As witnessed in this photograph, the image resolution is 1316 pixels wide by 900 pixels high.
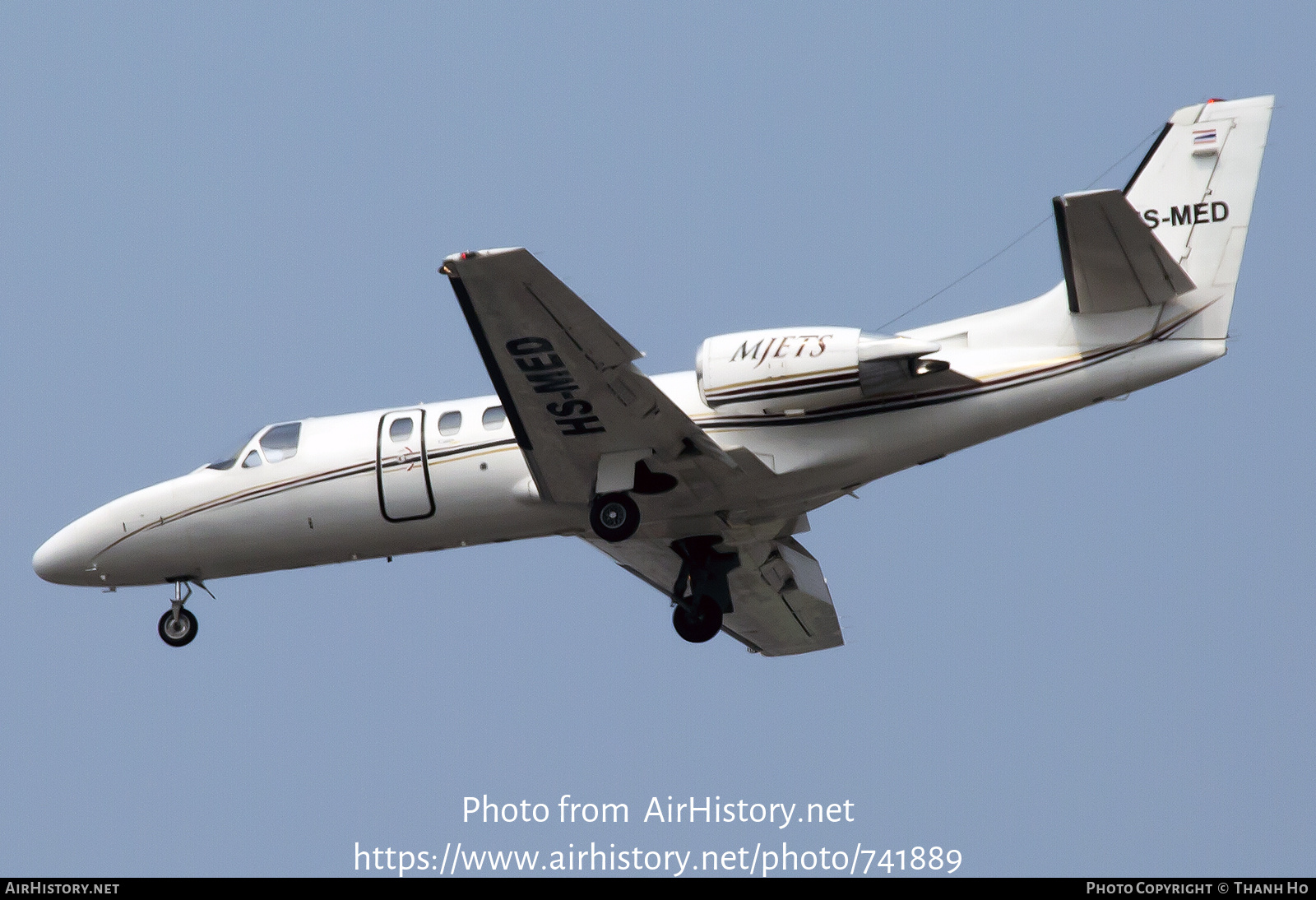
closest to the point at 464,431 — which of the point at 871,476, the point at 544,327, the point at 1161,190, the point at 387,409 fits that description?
the point at 387,409

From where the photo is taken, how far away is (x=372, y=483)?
22266 millimetres

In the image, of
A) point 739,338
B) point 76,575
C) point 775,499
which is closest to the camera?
point 739,338

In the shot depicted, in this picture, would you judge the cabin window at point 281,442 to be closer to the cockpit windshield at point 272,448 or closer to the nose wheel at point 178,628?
the cockpit windshield at point 272,448

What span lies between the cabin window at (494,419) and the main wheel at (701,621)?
4.04m

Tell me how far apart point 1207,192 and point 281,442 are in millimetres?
12265

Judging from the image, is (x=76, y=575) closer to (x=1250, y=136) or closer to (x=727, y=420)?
(x=727, y=420)

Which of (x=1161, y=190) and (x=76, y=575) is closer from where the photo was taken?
(x=1161, y=190)

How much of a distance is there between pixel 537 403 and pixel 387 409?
11.6ft

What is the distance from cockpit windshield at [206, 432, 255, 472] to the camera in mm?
23250

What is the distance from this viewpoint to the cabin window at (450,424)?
72.0 ft

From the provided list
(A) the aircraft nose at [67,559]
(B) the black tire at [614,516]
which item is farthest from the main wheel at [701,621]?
(A) the aircraft nose at [67,559]

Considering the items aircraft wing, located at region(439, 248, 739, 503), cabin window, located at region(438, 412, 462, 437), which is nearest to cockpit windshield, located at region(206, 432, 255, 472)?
cabin window, located at region(438, 412, 462, 437)

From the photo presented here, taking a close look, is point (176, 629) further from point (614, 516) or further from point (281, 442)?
point (614, 516)

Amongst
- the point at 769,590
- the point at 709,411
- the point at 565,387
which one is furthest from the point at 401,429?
the point at 769,590
